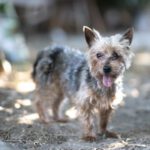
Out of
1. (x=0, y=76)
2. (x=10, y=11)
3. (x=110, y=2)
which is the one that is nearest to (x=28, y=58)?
(x=10, y=11)

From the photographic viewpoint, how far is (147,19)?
24875mm

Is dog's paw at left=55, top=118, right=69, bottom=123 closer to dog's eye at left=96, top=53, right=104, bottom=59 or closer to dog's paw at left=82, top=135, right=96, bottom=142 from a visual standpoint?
dog's paw at left=82, top=135, right=96, bottom=142

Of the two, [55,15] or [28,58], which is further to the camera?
[55,15]

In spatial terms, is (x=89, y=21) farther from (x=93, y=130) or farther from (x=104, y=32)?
(x=93, y=130)

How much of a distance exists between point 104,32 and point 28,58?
7186mm

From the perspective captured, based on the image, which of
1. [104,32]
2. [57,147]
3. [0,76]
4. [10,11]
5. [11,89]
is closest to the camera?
[57,147]

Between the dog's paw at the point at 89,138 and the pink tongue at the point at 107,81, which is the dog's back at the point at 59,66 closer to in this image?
the pink tongue at the point at 107,81

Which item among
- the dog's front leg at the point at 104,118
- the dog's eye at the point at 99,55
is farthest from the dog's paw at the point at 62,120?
the dog's eye at the point at 99,55

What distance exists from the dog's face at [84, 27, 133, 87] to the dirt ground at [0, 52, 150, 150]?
3.25 ft

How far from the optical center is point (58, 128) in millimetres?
9078

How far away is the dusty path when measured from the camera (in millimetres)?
7836

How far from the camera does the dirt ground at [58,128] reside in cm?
784

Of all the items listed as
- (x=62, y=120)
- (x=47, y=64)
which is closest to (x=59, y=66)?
(x=47, y=64)

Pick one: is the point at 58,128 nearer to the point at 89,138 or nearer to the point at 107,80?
the point at 89,138
